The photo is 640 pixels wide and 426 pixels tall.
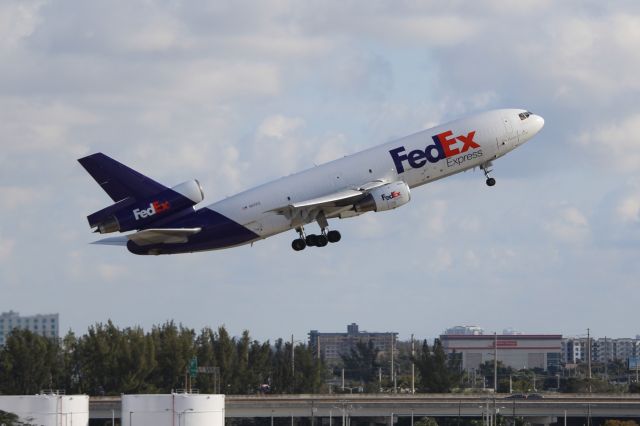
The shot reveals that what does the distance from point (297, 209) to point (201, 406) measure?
3061 cm

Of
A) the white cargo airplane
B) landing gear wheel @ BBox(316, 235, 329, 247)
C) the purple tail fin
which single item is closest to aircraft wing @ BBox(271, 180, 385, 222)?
the white cargo airplane

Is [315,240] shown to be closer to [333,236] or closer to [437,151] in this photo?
[333,236]

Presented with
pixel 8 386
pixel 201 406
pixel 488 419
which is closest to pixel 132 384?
pixel 8 386

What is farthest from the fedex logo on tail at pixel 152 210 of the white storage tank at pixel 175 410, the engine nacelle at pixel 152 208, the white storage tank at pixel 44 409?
the white storage tank at pixel 44 409

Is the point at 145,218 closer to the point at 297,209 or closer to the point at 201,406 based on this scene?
the point at 297,209

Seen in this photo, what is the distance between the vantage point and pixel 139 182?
107 meters

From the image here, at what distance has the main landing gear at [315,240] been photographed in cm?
11494

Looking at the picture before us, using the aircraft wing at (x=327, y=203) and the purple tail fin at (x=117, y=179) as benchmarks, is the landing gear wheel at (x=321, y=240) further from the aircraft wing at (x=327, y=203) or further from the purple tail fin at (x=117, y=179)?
the purple tail fin at (x=117, y=179)

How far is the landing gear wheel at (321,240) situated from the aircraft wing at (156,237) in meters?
12.3

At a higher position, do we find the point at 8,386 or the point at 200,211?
the point at 200,211

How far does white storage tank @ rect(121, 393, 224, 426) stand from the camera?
130 meters

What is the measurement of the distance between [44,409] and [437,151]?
4929 cm

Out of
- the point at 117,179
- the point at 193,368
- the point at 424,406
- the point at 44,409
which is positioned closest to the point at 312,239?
the point at 117,179

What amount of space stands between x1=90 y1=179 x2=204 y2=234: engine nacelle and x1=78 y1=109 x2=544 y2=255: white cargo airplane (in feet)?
0.26
